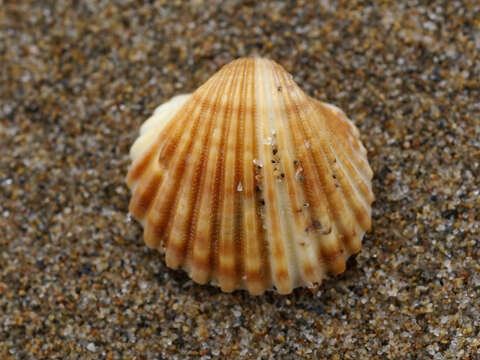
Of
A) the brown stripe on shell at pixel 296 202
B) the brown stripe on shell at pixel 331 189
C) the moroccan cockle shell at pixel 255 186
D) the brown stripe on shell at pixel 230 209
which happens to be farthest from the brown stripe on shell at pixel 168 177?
the brown stripe on shell at pixel 331 189

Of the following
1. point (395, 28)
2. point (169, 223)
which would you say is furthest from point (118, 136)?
point (395, 28)

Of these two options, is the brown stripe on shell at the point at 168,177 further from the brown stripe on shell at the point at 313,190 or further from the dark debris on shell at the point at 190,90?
the brown stripe on shell at the point at 313,190

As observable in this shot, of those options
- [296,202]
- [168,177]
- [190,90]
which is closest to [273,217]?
[296,202]

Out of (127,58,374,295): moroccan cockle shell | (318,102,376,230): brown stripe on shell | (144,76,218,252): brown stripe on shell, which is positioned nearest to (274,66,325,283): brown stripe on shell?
(127,58,374,295): moroccan cockle shell

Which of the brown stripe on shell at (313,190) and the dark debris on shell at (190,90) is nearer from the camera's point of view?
the brown stripe on shell at (313,190)

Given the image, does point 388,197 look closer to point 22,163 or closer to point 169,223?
point 169,223

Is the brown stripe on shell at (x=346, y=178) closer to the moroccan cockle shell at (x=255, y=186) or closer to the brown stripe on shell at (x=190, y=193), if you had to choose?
the moroccan cockle shell at (x=255, y=186)
